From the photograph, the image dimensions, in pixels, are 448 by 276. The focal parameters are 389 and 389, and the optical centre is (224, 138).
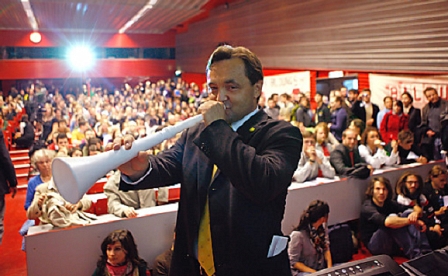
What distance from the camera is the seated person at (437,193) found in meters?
3.70

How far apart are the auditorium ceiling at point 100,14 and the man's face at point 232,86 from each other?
33.2 feet

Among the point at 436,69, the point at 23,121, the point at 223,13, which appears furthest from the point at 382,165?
the point at 223,13

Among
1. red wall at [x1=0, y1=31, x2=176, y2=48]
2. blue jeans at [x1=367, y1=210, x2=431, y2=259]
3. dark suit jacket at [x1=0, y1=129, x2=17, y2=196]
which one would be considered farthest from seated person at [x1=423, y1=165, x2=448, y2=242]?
red wall at [x1=0, y1=31, x2=176, y2=48]

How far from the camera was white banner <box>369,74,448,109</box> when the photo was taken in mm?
5957

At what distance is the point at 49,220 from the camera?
8.68ft

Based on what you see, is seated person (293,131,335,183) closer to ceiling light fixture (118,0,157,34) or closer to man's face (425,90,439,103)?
man's face (425,90,439,103)

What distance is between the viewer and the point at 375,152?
4.46 m

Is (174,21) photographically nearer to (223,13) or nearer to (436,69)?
(223,13)

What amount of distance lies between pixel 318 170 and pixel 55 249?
2.53m

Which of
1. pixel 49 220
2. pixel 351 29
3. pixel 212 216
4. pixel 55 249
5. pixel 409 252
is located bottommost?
pixel 409 252

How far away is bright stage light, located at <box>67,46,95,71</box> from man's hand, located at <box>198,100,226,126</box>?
16736 mm

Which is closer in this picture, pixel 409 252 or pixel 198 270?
pixel 198 270

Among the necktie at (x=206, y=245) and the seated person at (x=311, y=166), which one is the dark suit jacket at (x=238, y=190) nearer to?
the necktie at (x=206, y=245)

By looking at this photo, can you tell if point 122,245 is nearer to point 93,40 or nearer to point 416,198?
point 416,198
